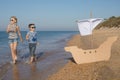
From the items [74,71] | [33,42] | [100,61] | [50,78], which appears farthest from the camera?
[33,42]

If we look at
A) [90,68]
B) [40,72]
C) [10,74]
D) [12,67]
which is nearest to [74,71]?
[90,68]

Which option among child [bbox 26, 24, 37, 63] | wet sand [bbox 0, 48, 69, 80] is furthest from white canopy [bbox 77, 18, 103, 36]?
child [bbox 26, 24, 37, 63]

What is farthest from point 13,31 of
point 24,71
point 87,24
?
point 87,24

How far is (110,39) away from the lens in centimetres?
1022

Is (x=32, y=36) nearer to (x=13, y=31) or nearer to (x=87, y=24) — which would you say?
(x=13, y=31)

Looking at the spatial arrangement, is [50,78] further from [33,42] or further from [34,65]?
[33,42]

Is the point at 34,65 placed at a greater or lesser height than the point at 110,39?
lesser

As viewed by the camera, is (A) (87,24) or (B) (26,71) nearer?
(B) (26,71)

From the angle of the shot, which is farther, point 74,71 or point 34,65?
point 34,65

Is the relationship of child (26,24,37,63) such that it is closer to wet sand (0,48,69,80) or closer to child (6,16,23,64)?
child (6,16,23,64)

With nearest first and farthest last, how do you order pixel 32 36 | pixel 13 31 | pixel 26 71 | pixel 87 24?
pixel 26 71 → pixel 87 24 → pixel 13 31 → pixel 32 36

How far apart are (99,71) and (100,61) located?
2137 millimetres

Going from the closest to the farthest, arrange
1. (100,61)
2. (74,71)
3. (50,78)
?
1. (50,78)
2. (74,71)
3. (100,61)

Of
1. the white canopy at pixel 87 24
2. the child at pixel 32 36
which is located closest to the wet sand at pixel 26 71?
the child at pixel 32 36
